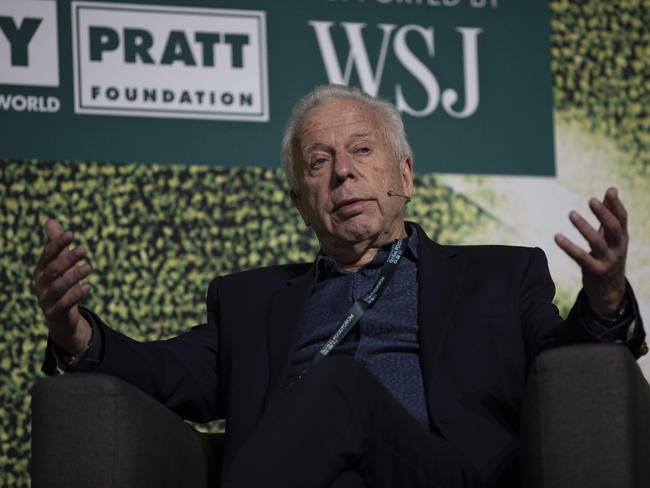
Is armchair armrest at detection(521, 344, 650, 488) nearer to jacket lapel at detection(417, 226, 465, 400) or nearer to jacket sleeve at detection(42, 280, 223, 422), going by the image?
jacket lapel at detection(417, 226, 465, 400)

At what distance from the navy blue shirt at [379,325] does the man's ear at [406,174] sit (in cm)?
20

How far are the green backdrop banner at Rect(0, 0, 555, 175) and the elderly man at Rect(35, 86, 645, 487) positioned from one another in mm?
652

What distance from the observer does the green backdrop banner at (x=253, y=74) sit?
11.8 feet

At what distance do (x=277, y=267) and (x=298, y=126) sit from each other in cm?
36

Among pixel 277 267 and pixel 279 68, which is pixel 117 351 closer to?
pixel 277 267

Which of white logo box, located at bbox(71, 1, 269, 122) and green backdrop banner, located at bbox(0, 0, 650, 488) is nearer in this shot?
green backdrop banner, located at bbox(0, 0, 650, 488)

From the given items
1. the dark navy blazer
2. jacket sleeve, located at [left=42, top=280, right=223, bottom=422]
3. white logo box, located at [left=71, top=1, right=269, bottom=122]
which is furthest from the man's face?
white logo box, located at [left=71, top=1, right=269, bottom=122]

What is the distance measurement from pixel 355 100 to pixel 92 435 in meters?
1.21

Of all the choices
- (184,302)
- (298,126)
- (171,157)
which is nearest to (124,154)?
(171,157)

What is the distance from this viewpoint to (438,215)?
376 centimetres

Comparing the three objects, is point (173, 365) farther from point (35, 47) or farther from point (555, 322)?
point (35, 47)

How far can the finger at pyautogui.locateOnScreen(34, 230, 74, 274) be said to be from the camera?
2.23 meters

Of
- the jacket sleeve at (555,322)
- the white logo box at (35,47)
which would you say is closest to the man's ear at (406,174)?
the jacket sleeve at (555,322)

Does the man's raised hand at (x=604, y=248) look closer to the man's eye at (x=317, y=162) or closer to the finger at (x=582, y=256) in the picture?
the finger at (x=582, y=256)
